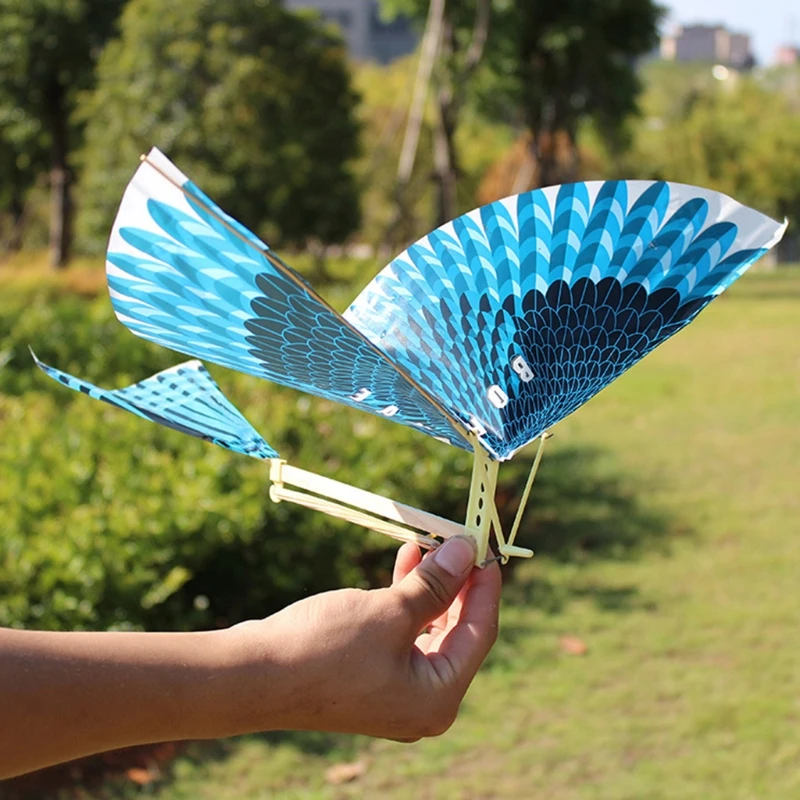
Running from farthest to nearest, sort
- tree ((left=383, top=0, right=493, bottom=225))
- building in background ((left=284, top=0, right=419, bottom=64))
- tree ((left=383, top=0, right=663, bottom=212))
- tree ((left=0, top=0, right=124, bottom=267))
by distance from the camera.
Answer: building in background ((left=284, top=0, right=419, bottom=64)) → tree ((left=383, top=0, right=663, bottom=212)) → tree ((left=0, top=0, right=124, bottom=267)) → tree ((left=383, top=0, right=493, bottom=225))

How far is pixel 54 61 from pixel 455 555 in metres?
19.8

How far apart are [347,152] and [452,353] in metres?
17.0

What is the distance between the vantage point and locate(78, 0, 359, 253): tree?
51.7ft

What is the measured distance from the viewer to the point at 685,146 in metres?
33.3

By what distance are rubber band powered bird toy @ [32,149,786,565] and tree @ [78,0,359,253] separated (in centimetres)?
1503

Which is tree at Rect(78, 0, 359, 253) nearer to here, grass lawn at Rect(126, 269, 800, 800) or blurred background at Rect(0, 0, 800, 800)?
blurred background at Rect(0, 0, 800, 800)

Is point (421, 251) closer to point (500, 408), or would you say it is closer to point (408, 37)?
point (500, 408)

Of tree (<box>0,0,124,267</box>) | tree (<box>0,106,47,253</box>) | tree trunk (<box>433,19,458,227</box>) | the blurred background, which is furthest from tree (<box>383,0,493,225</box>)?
tree (<box>0,106,47,253</box>)

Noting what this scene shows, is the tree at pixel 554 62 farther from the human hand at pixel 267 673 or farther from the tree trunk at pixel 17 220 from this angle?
the human hand at pixel 267 673

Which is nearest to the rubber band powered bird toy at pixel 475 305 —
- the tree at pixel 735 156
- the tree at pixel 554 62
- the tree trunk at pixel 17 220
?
the tree at pixel 554 62

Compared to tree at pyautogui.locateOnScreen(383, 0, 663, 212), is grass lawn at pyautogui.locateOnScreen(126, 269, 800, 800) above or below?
below

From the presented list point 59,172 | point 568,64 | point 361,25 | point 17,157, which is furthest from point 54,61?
point 361,25

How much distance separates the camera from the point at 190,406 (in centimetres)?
113

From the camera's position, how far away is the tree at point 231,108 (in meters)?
15.8
